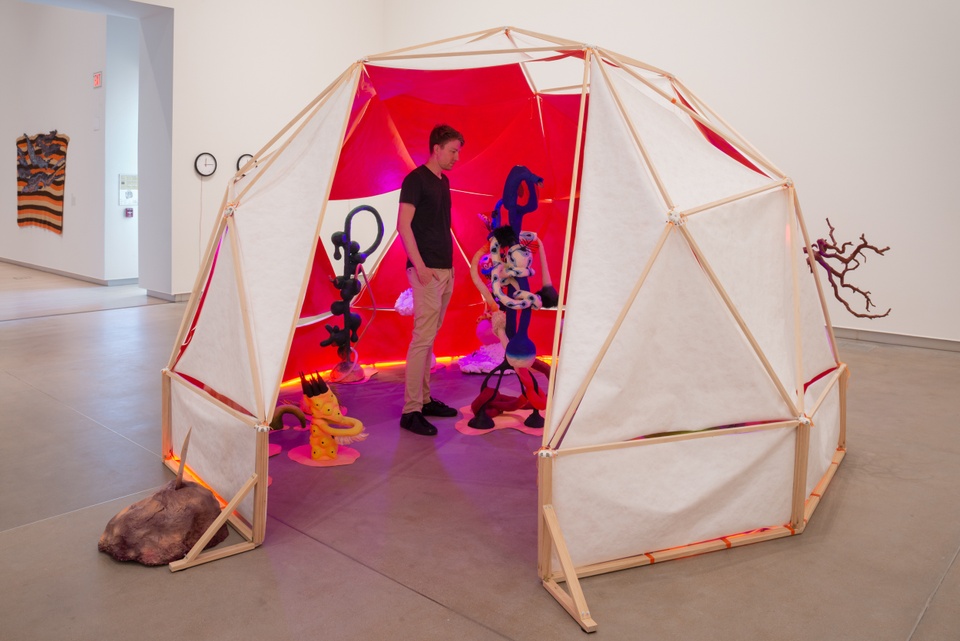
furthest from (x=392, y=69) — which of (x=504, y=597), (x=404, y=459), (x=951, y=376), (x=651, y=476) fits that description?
(x=951, y=376)

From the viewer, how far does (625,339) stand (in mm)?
2645

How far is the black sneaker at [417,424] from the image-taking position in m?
3.96

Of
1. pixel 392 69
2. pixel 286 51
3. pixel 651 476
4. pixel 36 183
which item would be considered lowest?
pixel 651 476

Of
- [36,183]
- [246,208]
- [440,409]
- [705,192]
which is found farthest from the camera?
[36,183]

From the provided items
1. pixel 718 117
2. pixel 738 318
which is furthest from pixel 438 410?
pixel 718 117

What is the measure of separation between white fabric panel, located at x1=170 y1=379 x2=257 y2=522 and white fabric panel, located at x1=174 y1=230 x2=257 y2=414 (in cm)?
8

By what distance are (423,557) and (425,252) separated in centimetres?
177

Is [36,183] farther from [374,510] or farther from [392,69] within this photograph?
[374,510]

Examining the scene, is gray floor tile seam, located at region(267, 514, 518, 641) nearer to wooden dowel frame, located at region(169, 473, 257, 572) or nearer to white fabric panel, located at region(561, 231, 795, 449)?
wooden dowel frame, located at region(169, 473, 257, 572)

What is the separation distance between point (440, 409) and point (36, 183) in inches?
348

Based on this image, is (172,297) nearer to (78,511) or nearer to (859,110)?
(78,511)

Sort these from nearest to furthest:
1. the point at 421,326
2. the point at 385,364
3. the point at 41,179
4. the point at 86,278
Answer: the point at 421,326 < the point at 385,364 < the point at 86,278 < the point at 41,179

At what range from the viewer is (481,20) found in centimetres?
891

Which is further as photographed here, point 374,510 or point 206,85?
A: point 206,85
